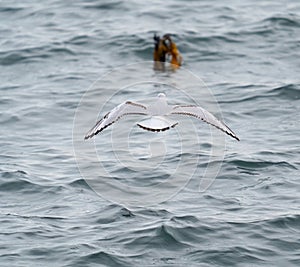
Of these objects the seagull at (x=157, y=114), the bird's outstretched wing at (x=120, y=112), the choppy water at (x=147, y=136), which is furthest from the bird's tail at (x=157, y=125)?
the choppy water at (x=147, y=136)

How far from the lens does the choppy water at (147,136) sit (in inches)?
544

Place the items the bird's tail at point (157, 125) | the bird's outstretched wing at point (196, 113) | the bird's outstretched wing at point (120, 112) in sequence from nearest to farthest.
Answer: the bird's tail at point (157, 125) → the bird's outstretched wing at point (120, 112) → the bird's outstretched wing at point (196, 113)

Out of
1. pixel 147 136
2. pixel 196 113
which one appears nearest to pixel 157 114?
pixel 196 113

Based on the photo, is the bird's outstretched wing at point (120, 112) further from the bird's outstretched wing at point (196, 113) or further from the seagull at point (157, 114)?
the bird's outstretched wing at point (196, 113)

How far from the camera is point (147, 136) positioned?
61.8 ft

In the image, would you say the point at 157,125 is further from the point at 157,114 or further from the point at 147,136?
the point at 147,136

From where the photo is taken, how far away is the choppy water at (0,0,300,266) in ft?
45.3

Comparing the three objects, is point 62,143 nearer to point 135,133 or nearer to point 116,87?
point 135,133

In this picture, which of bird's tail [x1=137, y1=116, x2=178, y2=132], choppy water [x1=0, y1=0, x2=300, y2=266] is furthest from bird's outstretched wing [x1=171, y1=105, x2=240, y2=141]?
choppy water [x1=0, y1=0, x2=300, y2=266]

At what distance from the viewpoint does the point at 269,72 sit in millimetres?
22422

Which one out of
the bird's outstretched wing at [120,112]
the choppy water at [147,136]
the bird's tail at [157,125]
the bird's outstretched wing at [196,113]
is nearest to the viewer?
the bird's tail at [157,125]

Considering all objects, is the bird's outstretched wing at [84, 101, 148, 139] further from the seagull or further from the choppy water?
the choppy water

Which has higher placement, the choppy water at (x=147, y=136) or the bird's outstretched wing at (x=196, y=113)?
the bird's outstretched wing at (x=196, y=113)

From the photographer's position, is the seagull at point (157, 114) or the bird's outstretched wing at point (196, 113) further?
the bird's outstretched wing at point (196, 113)
